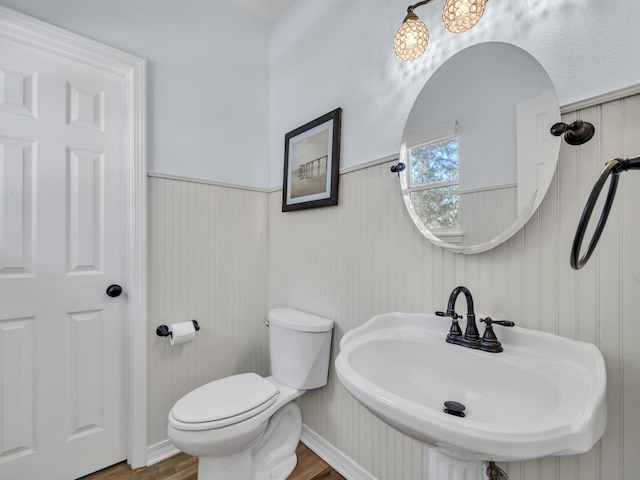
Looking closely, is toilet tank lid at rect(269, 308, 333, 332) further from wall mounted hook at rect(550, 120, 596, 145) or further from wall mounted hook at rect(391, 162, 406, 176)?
wall mounted hook at rect(550, 120, 596, 145)

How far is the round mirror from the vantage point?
0.90 m

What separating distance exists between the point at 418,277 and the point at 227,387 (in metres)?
1.00

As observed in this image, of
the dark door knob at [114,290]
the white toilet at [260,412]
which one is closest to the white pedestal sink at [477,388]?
the white toilet at [260,412]

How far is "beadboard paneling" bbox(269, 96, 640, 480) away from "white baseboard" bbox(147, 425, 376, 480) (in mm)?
37

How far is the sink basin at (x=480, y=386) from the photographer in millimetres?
546

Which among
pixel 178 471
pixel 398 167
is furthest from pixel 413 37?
pixel 178 471

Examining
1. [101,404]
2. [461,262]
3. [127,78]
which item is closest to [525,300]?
[461,262]

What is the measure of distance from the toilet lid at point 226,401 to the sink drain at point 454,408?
0.77 metres

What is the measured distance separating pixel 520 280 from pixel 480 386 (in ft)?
1.13

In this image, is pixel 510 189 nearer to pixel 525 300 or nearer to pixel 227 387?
pixel 525 300

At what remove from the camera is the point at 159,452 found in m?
1.55

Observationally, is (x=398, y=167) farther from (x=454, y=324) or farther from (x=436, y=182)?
(x=454, y=324)

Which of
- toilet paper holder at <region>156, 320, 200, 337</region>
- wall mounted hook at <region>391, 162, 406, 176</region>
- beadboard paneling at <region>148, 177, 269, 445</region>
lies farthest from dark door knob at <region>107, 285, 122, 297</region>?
wall mounted hook at <region>391, 162, 406, 176</region>

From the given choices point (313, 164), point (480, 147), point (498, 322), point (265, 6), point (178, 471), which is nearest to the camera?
point (498, 322)
